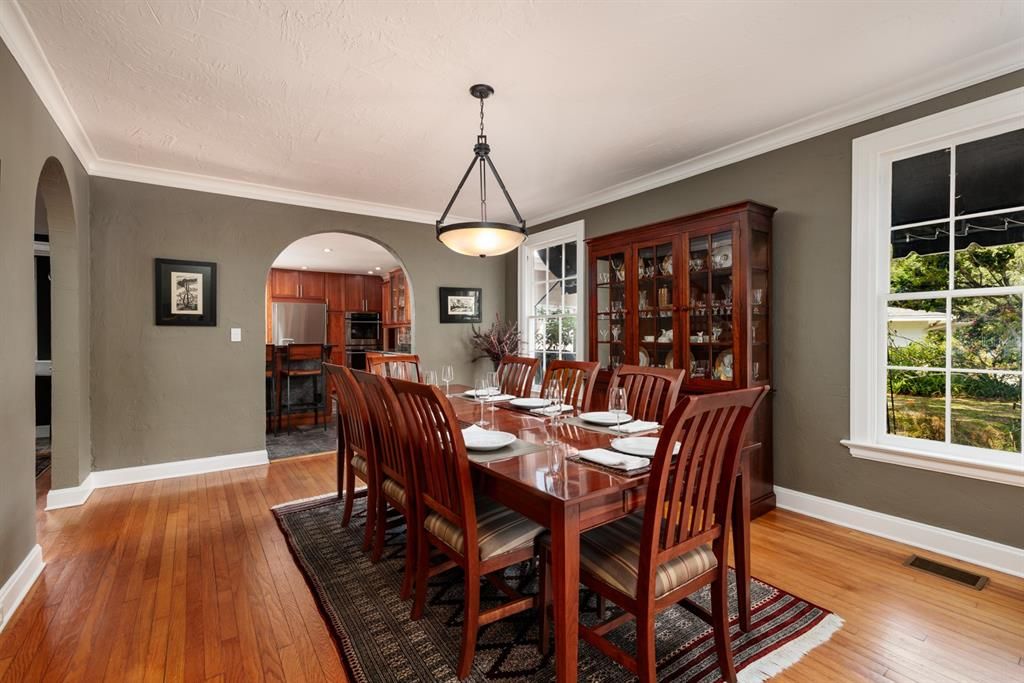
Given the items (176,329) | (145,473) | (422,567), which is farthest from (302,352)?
(422,567)

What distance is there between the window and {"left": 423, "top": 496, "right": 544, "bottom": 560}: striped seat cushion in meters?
3.00

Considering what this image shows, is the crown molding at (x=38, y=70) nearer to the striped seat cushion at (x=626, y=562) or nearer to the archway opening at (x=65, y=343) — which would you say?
the archway opening at (x=65, y=343)

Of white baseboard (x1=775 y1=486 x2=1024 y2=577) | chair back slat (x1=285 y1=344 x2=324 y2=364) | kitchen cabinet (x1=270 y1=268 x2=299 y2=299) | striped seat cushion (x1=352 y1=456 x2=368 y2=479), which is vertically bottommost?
white baseboard (x1=775 y1=486 x2=1024 y2=577)

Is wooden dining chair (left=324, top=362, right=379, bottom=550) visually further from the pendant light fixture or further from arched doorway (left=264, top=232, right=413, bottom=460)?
arched doorway (left=264, top=232, right=413, bottom=460)

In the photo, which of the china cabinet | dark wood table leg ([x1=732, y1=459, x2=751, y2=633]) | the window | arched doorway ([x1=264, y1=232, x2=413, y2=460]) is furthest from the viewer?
arched doorway ([x1=264, y1=232, x2=413, y2=460])

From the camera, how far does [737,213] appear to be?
9.89 feet

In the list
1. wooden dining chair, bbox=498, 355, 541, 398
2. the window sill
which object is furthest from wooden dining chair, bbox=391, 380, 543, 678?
the window sill

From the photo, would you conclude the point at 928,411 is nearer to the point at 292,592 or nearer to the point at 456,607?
the point at 456,607

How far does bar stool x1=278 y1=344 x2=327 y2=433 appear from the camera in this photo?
18.3 feet

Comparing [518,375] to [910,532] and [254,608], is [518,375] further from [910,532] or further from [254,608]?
[910,532]

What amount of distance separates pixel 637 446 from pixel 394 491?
1202 mm

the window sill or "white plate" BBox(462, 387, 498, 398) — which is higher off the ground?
"white plate" BBox(462, 387, 498, 398)

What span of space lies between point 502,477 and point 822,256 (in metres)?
2.61

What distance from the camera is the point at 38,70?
232 centimetres
